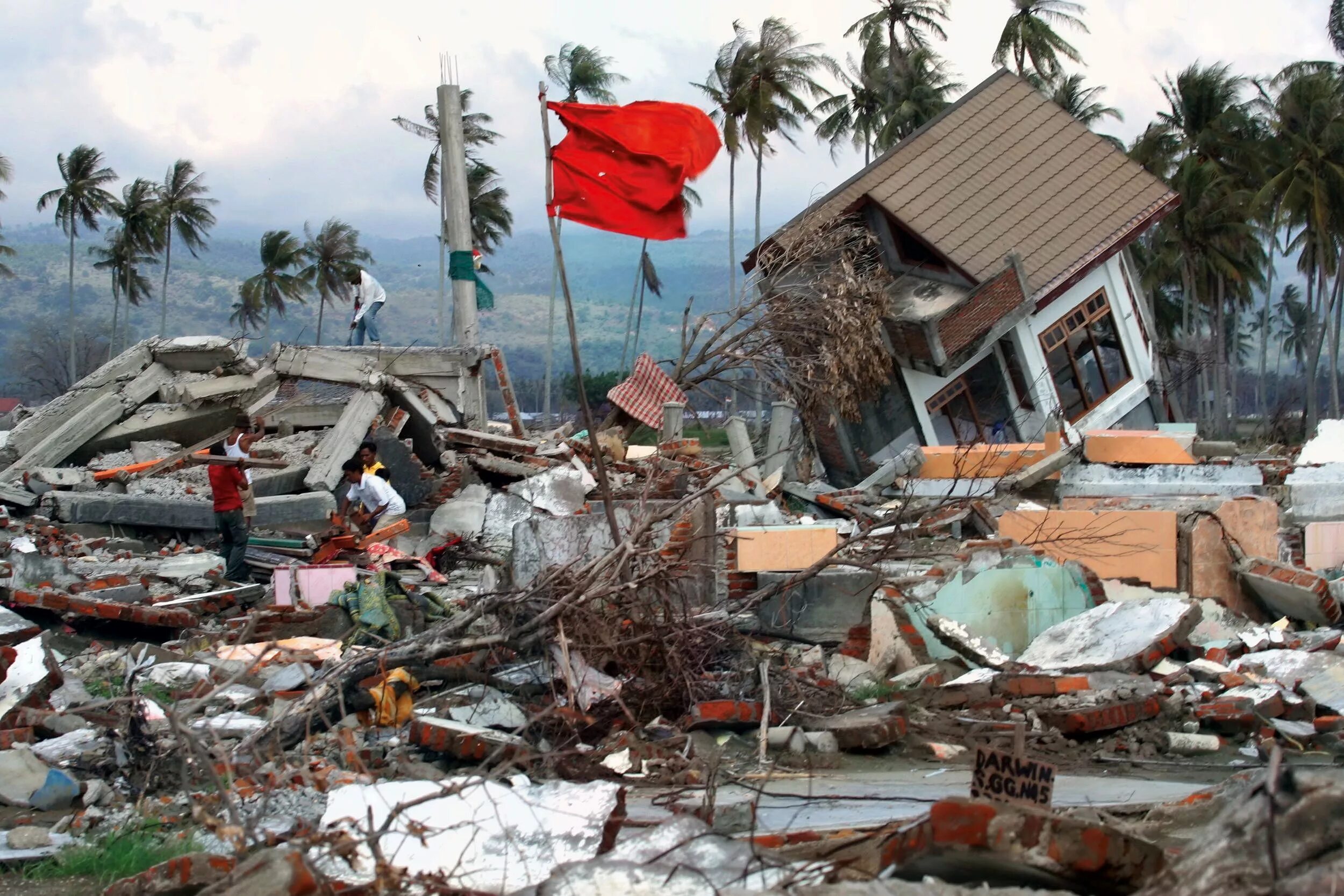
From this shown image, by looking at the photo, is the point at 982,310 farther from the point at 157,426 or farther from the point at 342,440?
the point at 157,426

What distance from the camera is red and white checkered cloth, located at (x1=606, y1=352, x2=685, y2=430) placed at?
56.1 feet

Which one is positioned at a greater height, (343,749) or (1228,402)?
(1228,402)

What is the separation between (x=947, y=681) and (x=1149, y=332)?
1627 centimetres

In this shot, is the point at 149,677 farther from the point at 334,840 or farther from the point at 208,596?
the point at 334,840

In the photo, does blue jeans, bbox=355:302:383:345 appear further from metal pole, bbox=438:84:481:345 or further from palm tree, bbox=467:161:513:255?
palm tree, bbox=467:161:513:255

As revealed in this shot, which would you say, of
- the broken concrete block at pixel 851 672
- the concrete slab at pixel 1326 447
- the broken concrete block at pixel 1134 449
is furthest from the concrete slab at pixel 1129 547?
the concrete slab at pixel 1326 447

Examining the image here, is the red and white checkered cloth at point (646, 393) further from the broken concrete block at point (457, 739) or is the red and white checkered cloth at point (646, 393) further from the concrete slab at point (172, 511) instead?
the broken concrete block at point (457, 739)

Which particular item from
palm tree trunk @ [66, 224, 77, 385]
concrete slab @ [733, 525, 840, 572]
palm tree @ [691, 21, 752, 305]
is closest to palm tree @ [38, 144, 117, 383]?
palm tree trunk @ [66, 224, 77, 385]

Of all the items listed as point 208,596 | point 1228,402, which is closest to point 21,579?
point 208,596

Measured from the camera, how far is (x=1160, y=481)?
13.7 m

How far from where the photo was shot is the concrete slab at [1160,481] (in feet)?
43.5

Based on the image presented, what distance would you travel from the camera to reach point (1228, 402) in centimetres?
4706

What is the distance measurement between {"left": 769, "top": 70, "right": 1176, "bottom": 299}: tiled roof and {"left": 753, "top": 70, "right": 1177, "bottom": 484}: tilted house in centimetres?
2

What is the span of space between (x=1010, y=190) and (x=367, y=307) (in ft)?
35.7
